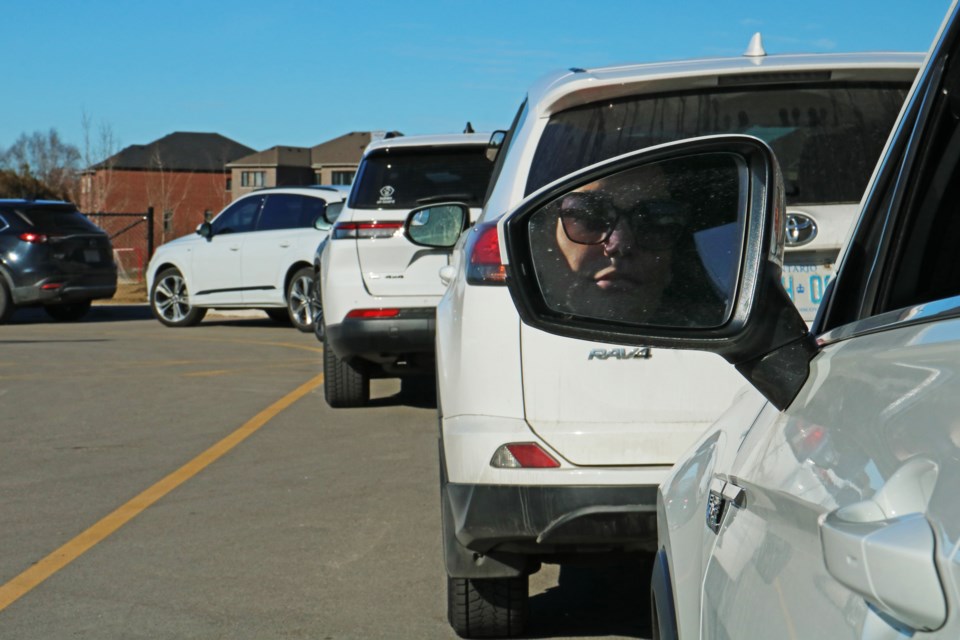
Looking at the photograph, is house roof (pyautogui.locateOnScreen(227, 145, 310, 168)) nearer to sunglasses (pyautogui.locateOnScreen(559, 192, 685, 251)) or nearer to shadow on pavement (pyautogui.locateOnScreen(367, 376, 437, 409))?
shadow on pavement (pyautogui.locateOnScreen(367, 376, 437, 409))

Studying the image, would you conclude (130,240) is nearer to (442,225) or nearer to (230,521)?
(230,521)

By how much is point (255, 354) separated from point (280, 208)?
308 centimetres

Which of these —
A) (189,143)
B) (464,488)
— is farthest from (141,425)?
(189,143)

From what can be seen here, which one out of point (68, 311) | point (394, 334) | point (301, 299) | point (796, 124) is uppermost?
point (796, 124)

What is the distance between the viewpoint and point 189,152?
103 metres

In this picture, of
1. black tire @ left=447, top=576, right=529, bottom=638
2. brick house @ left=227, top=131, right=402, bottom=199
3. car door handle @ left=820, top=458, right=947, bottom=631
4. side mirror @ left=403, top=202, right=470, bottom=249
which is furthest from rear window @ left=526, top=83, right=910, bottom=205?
brick house @ left=227, top=131, right=402, bottom=199

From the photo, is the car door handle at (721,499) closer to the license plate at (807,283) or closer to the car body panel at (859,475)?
the car body panel at (859,475)

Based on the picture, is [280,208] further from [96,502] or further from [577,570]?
[577,570]

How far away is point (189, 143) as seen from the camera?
4109 inches

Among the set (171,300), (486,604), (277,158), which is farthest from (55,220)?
(277,158)

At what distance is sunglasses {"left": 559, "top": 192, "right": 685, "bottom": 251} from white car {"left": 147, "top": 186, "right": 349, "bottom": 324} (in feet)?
45.2

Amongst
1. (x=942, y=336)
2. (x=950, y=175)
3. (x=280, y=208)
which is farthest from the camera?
(x=280, y=208)

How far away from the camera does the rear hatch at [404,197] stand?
8.94 metres

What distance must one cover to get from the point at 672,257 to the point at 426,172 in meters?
7.53
